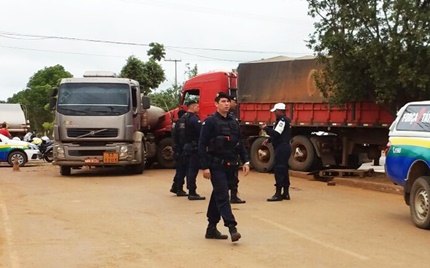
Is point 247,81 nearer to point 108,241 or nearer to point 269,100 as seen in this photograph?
point 269,100

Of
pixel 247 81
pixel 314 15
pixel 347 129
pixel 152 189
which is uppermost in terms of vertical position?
pixel 314 15

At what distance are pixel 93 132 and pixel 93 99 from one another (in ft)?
3.06

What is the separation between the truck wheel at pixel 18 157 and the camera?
23016mm

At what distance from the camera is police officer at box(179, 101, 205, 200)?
11.7 metres

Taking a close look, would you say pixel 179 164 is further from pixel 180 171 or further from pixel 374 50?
pixel 374 50

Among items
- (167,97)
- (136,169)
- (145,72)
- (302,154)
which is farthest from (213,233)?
(167,97)

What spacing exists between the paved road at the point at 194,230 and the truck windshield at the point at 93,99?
3.54 meters

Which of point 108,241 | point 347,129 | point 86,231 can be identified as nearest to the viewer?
point 108,241

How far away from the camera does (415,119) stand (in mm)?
9188

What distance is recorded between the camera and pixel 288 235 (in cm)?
820

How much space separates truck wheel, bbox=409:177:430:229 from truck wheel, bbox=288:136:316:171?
8185 mm

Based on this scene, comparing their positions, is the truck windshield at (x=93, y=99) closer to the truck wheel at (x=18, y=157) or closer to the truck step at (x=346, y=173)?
the truck step at (x=346, y=173)

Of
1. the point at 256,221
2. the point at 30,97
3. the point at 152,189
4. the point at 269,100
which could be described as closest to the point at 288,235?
the point at 256,221

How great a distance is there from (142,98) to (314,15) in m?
5.69
